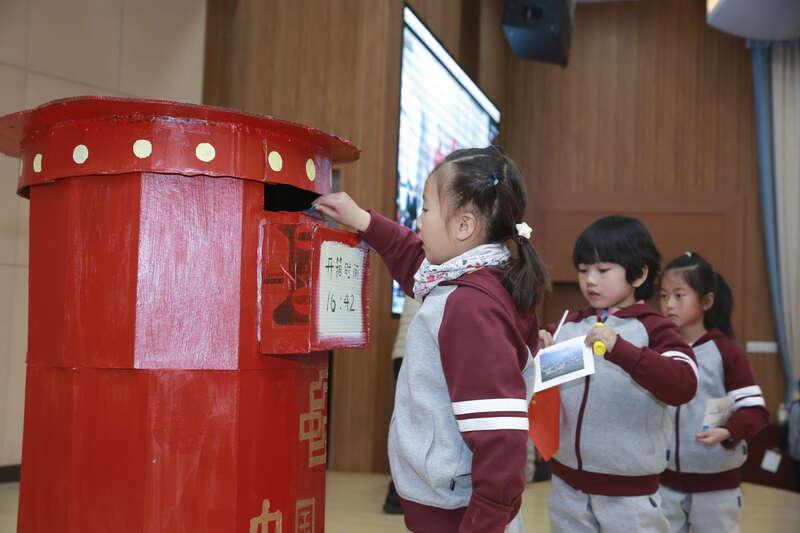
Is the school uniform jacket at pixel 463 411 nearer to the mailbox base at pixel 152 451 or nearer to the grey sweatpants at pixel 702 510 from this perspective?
the mailbox base at pixel 152 451

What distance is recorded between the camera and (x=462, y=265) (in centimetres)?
141

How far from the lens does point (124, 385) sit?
1.26 meters

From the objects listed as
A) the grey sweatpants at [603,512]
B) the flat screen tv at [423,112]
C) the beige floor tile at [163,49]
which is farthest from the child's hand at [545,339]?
the beige floor tile at [163,49]

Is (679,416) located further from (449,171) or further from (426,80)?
(426,80)

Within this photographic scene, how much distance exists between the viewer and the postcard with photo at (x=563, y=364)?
6.12 ft

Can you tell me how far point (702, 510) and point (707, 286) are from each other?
0.72m

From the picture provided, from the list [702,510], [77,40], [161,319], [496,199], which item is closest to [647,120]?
[77,40]

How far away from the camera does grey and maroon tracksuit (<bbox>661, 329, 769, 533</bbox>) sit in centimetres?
261

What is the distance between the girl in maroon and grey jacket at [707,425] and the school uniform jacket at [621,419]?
503mm

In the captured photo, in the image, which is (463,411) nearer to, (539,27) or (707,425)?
(707,425)

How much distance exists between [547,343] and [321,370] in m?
0.84

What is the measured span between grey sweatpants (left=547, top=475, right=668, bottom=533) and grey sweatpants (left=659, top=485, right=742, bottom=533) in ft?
1.71

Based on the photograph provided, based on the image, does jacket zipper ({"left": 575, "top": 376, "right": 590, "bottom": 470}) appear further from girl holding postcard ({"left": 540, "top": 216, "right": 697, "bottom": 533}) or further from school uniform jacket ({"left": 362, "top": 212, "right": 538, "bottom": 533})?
school uniform jacket ({"left": 362, "top": 212, "right": 538, "bottom": 533})

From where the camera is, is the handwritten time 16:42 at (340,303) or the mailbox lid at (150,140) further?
the handwritten time 16:42 at (340,303)
